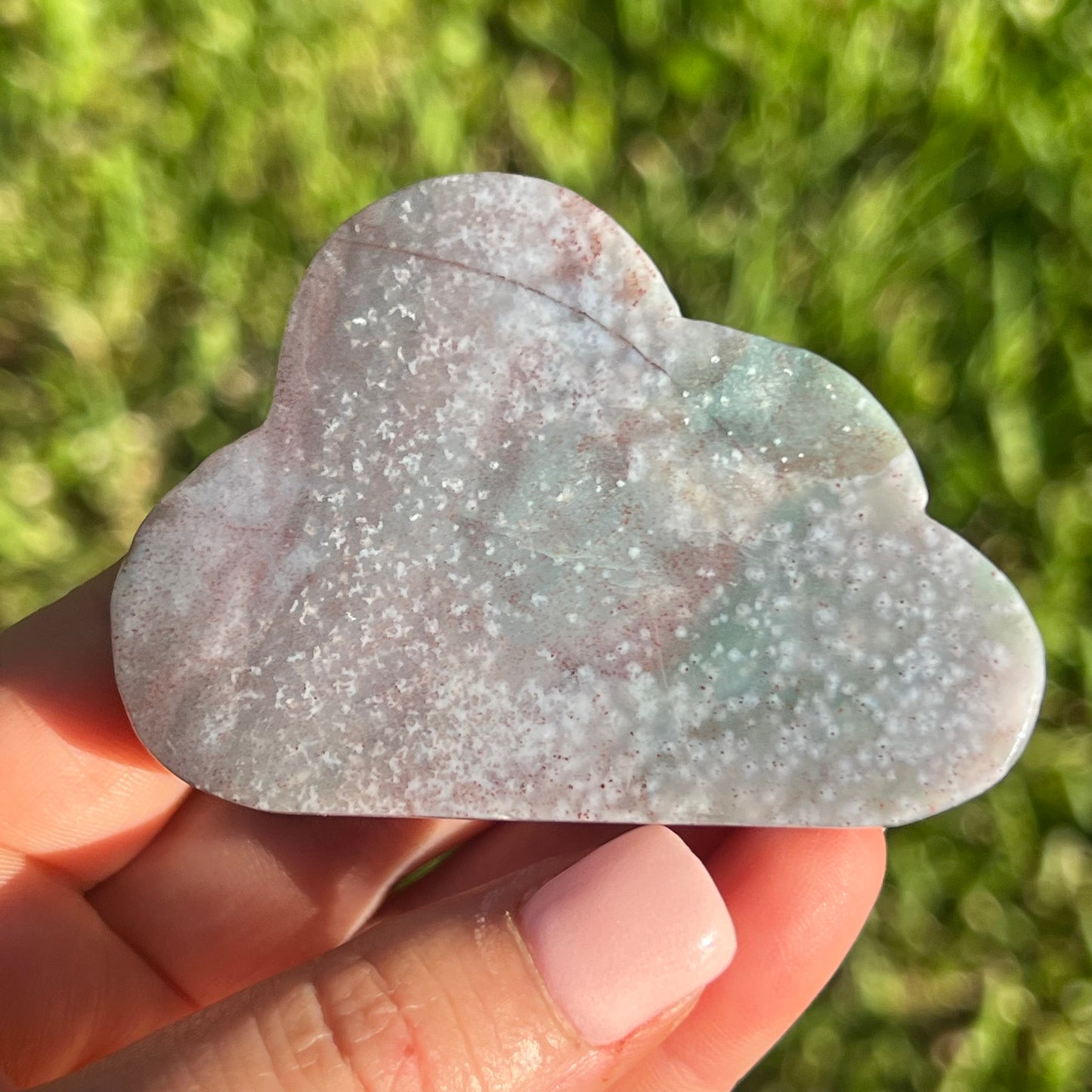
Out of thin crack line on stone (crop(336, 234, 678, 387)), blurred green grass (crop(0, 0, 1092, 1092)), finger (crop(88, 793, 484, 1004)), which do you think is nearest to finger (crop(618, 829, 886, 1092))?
blurred green grass (crop(0, 0, 1092, 1092))

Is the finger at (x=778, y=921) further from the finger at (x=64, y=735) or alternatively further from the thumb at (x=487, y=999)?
the finger at (x=64, y=735)

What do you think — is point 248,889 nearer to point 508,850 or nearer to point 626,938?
point 508,850

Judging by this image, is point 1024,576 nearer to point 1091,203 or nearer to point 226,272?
point 1091,203

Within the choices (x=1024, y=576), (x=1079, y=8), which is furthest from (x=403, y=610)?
(x=1079, y=8)

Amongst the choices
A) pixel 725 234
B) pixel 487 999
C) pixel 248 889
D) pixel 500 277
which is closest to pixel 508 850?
pixel 248 889

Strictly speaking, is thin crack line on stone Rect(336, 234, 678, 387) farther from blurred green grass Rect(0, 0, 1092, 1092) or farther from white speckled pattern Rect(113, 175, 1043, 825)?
blurred green grass Rect(0, 0, 1092, 1092)

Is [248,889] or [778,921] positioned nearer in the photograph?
[778,921]
